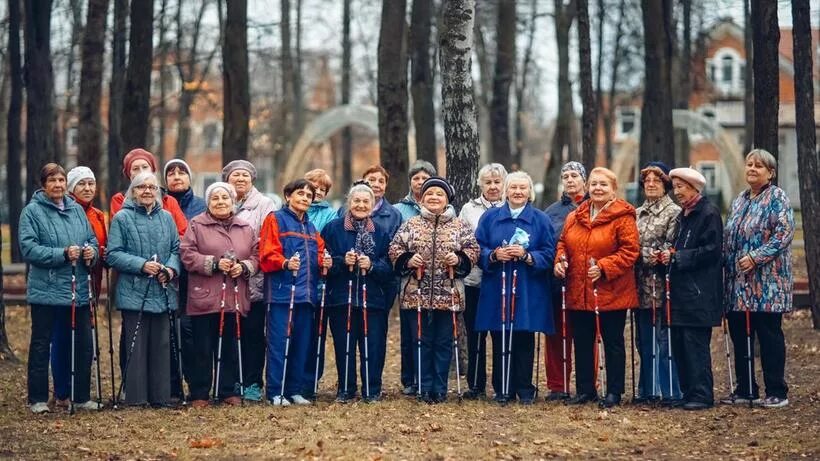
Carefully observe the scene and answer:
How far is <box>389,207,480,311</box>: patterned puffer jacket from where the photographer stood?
429 inches

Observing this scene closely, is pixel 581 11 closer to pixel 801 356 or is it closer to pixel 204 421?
pixel 801 356

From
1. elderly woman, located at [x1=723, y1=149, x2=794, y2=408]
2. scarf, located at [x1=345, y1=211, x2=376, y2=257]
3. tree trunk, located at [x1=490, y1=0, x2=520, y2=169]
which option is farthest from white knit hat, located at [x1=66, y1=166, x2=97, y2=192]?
tree trunk, located at [x1=490, y1=0, x2=520, y2=169]

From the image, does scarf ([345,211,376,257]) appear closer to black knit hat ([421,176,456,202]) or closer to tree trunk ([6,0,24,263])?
black knit hat ([421,176,456,202])

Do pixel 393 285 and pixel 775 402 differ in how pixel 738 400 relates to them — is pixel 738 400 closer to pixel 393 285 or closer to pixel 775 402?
pixel 775 402

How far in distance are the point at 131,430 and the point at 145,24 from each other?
353 inches

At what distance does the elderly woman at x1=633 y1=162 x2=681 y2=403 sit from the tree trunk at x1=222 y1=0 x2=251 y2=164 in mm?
9743

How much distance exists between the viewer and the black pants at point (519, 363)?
1120cm

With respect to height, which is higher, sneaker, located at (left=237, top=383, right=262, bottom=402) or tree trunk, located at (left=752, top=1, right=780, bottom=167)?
tree trunk, located at (left=752, top=1, right=780, bottom=167)

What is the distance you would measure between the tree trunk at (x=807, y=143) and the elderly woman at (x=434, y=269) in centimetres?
553

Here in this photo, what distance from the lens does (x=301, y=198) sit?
10930 mm

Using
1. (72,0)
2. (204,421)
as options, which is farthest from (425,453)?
(72,0)

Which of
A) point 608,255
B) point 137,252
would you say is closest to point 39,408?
point 137,252

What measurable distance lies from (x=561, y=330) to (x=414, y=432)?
95.9 inches

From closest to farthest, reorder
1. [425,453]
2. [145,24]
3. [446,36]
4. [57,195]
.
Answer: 1. [425,453]
2. [57,195]
3. [446,36]
4. [145,24]
